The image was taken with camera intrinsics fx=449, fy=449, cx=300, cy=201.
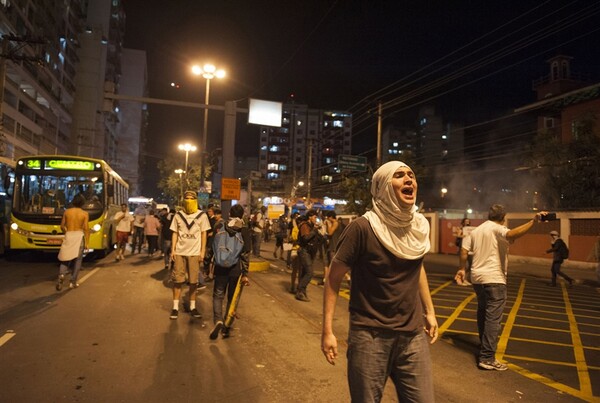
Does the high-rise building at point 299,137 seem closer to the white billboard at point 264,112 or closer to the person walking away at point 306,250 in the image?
the white billboard at point 264,112

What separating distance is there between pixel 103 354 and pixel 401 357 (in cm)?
400

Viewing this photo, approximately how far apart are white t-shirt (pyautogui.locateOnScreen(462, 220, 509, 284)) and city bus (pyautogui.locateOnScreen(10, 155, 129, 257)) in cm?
1178

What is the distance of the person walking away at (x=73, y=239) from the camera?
→ 8914 millimetres

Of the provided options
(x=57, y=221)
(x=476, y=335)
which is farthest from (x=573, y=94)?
(x=57, y=221)

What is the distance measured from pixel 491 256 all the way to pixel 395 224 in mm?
3343

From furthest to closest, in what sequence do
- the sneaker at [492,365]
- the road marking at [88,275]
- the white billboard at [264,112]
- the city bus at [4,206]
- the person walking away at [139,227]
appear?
1. the person walking away at [139,227]
2. the white billboard at [264,112]
3. the city bus at [4,206]
4. the road marking at [88,275]
5. the sneaker at [492,365]

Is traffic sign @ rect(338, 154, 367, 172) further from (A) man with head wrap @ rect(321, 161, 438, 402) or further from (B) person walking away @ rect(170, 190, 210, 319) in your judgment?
(A) man with head wrap @ rect(321, 161, 438, 402)

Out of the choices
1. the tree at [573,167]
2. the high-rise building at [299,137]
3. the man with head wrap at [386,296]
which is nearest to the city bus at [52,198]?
the man with head wrap at [386,296]

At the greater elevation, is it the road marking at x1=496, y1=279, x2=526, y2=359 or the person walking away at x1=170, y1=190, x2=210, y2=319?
the person walking away at x1=170, y1=190, x2=210, y2=319

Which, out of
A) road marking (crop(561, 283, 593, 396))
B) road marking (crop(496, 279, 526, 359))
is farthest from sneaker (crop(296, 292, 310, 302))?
road marking (crop(561, 283, 593, 396))

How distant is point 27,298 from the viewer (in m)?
8.22

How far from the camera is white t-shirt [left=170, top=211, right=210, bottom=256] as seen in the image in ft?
23.3

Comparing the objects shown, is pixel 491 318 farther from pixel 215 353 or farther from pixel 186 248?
pixel 186 248

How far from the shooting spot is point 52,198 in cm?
1376
